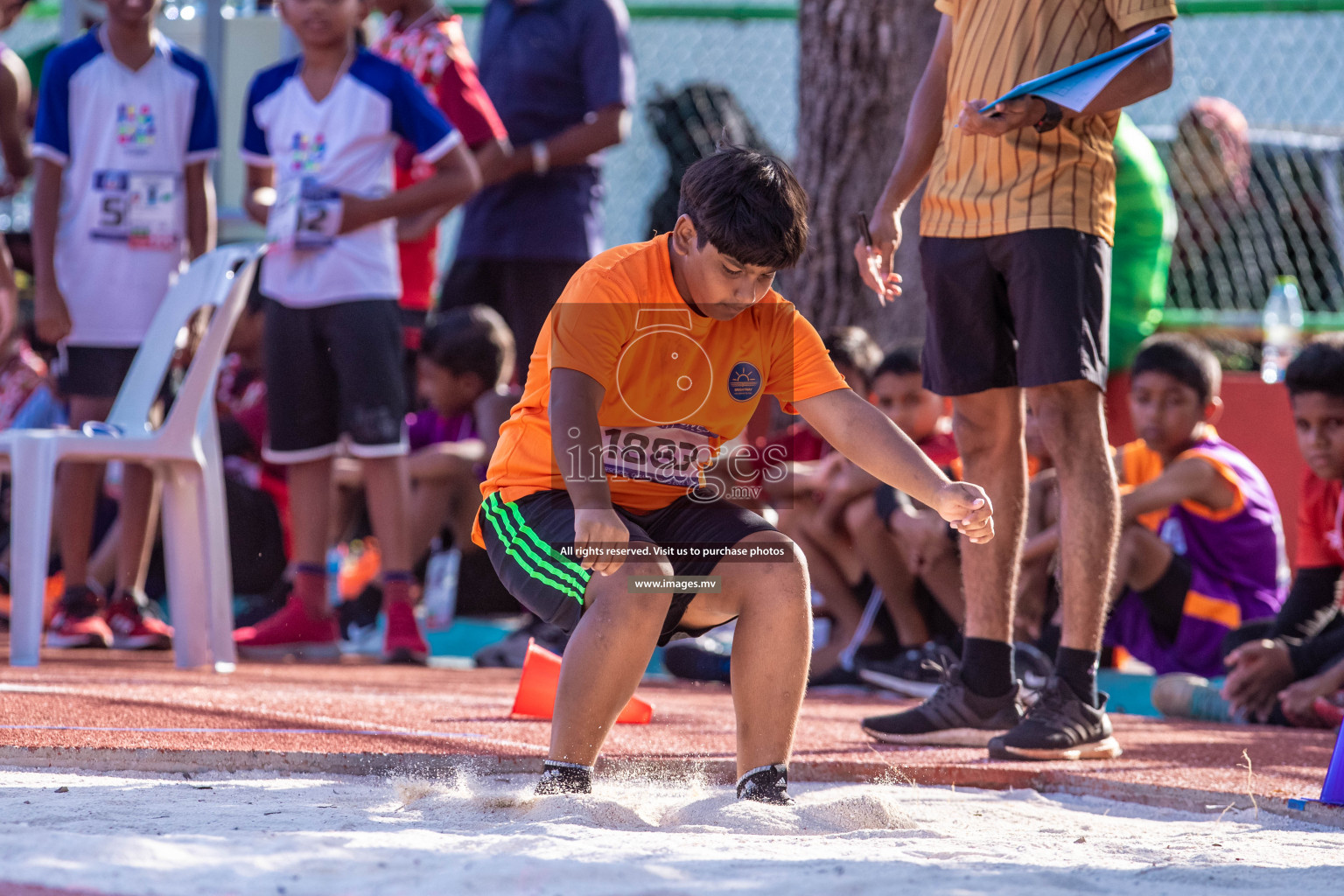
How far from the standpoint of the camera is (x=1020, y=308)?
123 inches

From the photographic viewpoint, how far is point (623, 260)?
2.49 meters

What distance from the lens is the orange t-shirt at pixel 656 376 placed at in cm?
246

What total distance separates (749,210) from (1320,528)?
8.31 feet

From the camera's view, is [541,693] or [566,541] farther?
[541,693]

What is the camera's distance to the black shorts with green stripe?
237 centimetres

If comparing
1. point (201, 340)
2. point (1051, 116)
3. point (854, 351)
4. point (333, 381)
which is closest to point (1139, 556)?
point (854, 351)

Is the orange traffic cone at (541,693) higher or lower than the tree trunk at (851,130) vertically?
lower

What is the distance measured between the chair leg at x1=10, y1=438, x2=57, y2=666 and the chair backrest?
1.11 ft

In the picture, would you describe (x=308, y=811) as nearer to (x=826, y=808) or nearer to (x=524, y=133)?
(x=826, y=808)

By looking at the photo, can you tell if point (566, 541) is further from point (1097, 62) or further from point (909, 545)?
point (909, 545)

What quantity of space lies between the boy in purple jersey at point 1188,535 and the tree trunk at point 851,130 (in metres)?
1.40

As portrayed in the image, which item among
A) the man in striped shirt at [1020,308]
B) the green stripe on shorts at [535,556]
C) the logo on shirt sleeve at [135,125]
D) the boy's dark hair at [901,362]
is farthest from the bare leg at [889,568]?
the logo on shirt sleeve at [135,125]

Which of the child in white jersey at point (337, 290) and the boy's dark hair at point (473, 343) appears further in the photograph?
the boy's dark hair at point (473, 343)

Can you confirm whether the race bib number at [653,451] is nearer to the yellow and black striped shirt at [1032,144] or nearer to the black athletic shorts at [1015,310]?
the black athletic shorts at [1015,310]
